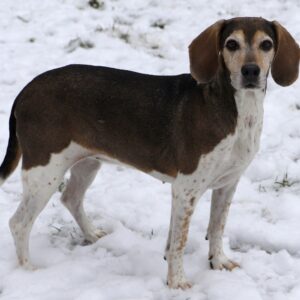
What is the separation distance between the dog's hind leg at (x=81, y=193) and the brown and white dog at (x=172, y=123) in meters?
0.39

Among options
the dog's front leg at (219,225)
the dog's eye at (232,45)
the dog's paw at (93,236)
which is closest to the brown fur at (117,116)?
the dog's eye at (232,45)

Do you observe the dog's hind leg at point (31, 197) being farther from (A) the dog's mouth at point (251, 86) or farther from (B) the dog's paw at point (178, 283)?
(A) the dog's mouth at point (251, 86)

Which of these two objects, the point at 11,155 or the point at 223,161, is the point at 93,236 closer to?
the point at 11,155

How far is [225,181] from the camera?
3.97m

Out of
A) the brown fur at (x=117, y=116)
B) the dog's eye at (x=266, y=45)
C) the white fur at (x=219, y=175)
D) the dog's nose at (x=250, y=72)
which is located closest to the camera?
the dog's nose at (x=250, y=72)

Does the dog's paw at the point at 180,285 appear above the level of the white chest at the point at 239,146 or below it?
below

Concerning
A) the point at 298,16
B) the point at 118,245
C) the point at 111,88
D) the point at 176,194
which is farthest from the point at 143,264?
the point at 298,16

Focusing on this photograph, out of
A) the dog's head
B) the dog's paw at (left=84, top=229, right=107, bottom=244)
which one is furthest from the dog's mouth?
the dog's paw at (left=84, top=229, right=107, bottom=244)

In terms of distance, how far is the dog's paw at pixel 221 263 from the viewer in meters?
4.32

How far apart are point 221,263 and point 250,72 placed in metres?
1.49

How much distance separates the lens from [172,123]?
3891 mm

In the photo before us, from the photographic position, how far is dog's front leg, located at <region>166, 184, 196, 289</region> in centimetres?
390

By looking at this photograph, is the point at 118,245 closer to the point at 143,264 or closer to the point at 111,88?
the point at 143,264

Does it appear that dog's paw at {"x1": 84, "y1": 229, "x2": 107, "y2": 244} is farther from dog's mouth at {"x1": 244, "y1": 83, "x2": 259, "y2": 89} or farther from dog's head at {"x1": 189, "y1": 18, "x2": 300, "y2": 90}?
dog's mouth at {"x1": 244, "y1": 83, "x2": 259, "y2": 89}
